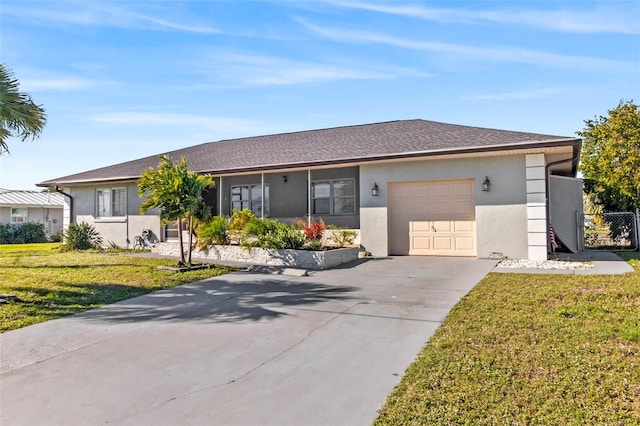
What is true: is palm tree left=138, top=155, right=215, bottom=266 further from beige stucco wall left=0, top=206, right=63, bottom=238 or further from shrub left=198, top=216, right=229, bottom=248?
beige stucco wall left=0, top=206, right=63, bottom=238

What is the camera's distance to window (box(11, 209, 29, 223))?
2738 centimetres

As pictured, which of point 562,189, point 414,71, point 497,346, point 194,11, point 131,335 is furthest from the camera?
point 562,189

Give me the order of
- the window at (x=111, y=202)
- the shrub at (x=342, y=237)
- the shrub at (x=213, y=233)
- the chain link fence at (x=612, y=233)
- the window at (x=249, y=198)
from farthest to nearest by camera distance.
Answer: the window at (x=111, y=202) < the window at (x=249, y=198) < the chain link fence at (x=612, y=233) < the shrub at (x=213, y=233) < the shrub at (x=342, y=237)

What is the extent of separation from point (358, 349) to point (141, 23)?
32.4 feet

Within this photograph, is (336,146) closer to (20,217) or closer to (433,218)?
(433,218)

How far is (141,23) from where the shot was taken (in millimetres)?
10211

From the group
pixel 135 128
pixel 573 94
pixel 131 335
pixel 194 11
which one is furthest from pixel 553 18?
pixel 135 128

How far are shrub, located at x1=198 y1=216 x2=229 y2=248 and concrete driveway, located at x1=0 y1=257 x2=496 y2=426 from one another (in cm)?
556

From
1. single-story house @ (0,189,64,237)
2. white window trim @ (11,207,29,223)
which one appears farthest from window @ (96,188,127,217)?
white window trim @ (11,207,29,223)

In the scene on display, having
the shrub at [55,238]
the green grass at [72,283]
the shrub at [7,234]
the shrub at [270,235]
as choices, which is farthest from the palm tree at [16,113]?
the shrub at [7,234]

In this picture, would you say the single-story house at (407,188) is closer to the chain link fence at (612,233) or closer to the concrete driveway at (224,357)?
the chain link fence at (612,233)

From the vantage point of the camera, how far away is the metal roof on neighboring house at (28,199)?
88.4 feet

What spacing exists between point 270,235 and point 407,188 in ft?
15.1

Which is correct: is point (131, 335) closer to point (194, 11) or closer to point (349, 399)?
point (349, 399)
